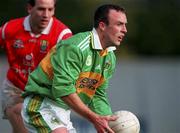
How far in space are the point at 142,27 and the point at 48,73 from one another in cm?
1599

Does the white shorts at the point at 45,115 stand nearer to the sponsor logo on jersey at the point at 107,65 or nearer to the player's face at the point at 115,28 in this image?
the sponsor logo on jersey at the point at 107,65

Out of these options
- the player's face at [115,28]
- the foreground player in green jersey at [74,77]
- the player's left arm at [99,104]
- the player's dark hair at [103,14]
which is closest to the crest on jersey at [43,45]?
the player's left arm at [99,104]

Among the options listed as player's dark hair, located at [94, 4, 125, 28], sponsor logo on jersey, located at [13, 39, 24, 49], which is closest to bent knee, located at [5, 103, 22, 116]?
sponsor logo on jersey, located at [13, 39, 24, 49]

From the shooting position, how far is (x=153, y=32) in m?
24.3

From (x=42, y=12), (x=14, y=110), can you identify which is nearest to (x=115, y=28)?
(x=42, y=12)

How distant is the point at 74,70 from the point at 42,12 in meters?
1.90

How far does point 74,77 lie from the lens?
857 cm

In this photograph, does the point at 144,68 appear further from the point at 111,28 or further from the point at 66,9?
the point at 66,9

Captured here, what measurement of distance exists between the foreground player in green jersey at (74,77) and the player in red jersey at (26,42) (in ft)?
4.76

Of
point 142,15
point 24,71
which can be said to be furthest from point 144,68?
point 142,15

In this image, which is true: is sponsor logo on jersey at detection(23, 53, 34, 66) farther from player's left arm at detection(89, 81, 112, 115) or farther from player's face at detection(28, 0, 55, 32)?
player's left arm at detection(89, 81, 112, 115)

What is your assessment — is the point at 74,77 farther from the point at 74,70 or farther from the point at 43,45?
the point at 43,45

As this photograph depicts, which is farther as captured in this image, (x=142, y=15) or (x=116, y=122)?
(x=142, y=15)

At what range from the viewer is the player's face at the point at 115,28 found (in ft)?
29.0
